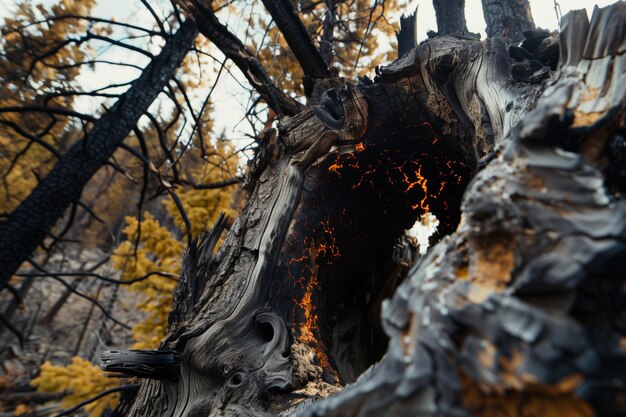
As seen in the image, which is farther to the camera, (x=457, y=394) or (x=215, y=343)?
(x=215, y=343)

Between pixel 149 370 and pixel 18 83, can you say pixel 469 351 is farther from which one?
pixel 18 83

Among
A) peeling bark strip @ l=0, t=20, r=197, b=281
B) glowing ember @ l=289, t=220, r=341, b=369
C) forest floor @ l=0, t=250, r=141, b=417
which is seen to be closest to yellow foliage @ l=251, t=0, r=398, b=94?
peeling bark strip @ l=0, t=20, r=197, b=281

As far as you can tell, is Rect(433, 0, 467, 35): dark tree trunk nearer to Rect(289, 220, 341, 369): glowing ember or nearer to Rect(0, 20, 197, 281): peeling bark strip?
Rect(289, 220, 341, 369): glowing ember

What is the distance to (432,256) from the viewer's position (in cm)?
102

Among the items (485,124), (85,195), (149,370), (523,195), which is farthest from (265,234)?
(85,195)

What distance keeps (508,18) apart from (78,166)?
16.2 ft

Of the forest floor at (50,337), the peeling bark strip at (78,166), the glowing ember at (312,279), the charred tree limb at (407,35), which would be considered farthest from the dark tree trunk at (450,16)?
the forest floor at (50,337)

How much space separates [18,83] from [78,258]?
62.9ft

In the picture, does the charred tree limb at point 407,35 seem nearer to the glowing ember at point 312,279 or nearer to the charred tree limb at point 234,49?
the charred tree limb at point 234,49

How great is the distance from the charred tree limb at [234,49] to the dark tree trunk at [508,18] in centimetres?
227

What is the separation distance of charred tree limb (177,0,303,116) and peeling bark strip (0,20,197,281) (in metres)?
1.42

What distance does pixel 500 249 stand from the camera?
863mm

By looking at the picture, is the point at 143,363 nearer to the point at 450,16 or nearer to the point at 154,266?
the point at 450,16

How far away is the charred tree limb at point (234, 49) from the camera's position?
10.7ft
